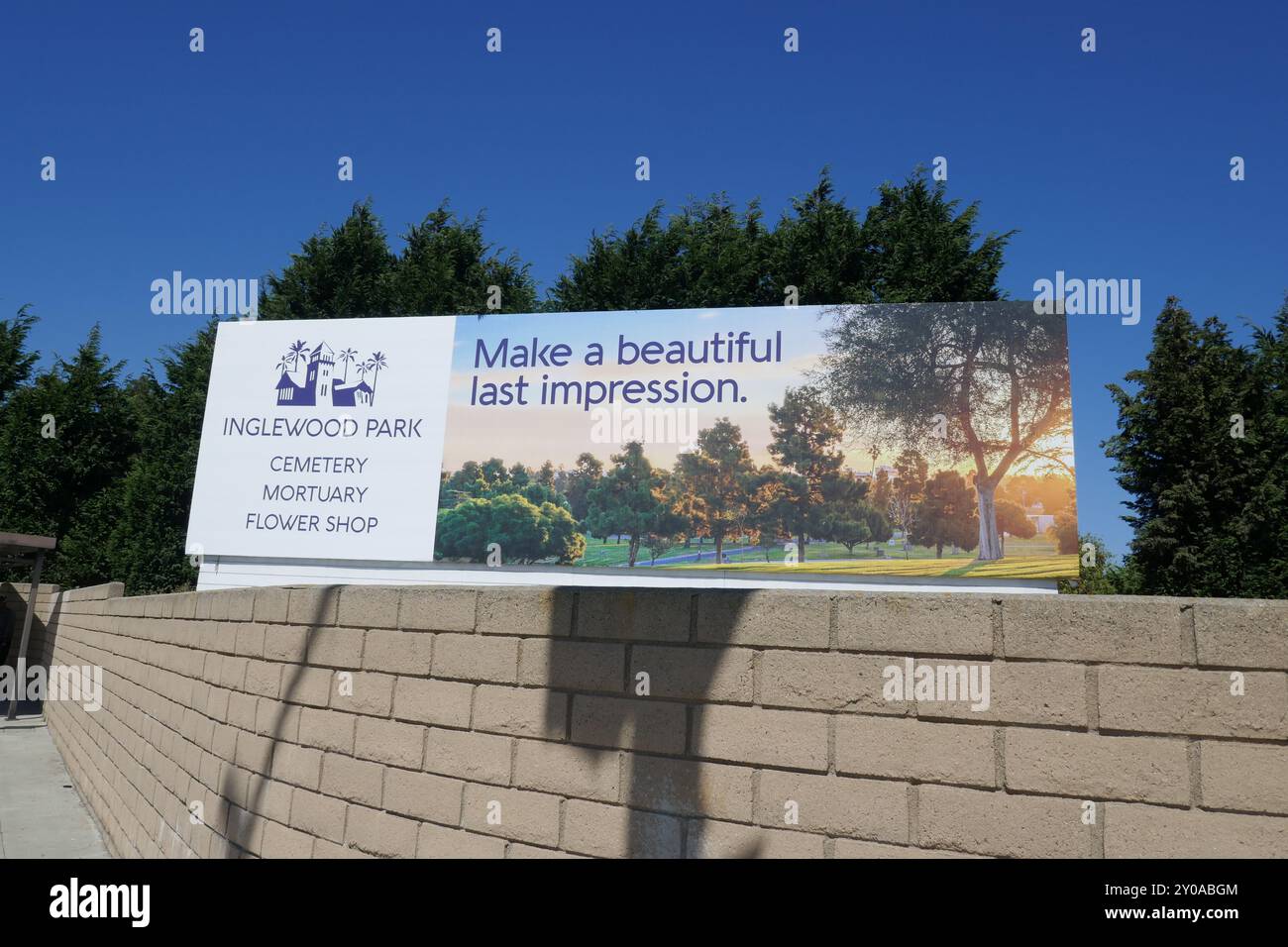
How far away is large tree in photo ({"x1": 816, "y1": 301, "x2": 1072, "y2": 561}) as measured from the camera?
1716 cm

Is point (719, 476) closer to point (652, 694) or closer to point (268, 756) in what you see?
point (268, 756)

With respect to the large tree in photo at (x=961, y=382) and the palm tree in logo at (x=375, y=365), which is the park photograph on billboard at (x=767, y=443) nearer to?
the large tree in photo at (x=961, y=382)

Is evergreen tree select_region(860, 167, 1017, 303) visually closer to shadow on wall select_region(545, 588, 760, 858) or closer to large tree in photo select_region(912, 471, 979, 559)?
large tree in photo select_region(912, 471, 979, 559)

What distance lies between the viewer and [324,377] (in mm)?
20953

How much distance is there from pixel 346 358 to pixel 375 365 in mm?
797

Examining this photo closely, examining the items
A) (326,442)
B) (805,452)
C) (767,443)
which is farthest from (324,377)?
(805,452)

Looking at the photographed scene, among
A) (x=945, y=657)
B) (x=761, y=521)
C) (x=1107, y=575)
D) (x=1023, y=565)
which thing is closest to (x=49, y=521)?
(x=761, y=521)

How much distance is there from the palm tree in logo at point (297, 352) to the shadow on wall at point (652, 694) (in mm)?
18924

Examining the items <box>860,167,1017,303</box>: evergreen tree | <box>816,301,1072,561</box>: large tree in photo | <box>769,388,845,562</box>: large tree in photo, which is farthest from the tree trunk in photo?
<box>860,167,1017,303</box>: evergreen tree

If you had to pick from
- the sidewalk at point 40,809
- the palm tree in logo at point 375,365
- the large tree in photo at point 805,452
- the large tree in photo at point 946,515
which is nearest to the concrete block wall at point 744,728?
the sidewalk at point 40,809

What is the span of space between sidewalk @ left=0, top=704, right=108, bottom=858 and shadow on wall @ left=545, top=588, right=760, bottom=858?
21.6ft

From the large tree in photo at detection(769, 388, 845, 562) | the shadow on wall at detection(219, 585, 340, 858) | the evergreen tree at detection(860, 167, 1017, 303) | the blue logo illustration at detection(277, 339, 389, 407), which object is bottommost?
the shadow on wall at detection(219, 585, 340, 858)

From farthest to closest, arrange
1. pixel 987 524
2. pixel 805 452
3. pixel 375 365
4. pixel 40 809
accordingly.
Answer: pixel 375 365 < pixel 805 452 < pixel 987 524 < pixel 40 809

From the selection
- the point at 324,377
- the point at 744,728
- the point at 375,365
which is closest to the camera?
the point at 744,728
